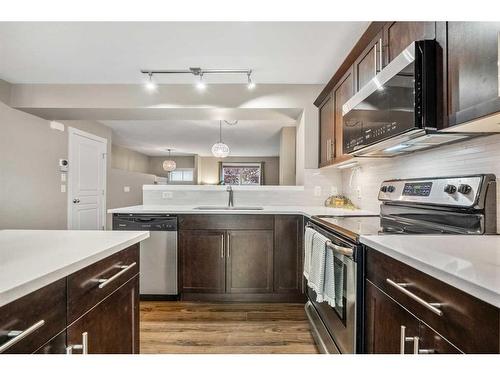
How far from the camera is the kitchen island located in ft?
1.98

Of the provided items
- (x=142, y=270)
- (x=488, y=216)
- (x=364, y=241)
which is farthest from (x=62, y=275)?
(x=142, y=270)

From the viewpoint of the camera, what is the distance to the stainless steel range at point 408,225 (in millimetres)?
1173

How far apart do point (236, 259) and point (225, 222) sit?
36 centimetres

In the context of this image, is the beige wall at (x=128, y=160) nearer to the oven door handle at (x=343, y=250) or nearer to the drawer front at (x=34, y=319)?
the oven door handle at (x=343, y=250)

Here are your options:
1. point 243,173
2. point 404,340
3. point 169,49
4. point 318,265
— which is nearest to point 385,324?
point 404,340

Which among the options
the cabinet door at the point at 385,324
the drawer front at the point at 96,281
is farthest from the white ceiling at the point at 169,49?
the cabinet door at the point at 385,324

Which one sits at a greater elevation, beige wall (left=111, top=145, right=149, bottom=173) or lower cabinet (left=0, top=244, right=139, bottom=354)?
beige wall (left=111, top=145, right=149, bottom=173)

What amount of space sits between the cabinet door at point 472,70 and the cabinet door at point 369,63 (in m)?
0.60

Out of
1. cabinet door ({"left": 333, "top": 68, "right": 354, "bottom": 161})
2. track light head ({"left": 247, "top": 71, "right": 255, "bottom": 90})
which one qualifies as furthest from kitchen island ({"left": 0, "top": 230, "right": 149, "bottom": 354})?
track light head ({"left": 247, "top": 71, "right": 255, "bottom": 90})

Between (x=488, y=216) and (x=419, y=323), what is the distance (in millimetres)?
693

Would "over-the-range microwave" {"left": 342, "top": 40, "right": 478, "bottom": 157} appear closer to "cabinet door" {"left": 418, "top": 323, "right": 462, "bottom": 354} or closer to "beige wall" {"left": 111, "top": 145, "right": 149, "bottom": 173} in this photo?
"cabinet door" {"left": 418, "top": 323, "right": 462, "bottom": 354}

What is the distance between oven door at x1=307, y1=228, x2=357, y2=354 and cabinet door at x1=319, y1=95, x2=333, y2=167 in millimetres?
1329
